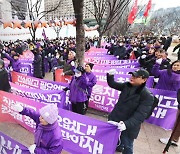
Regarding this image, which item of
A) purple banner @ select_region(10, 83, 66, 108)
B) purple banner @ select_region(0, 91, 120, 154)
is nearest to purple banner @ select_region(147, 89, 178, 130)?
purple banner @ select_region(0, 91, 120, 154)

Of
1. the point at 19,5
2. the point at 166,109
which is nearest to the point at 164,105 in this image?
the point at 166,109

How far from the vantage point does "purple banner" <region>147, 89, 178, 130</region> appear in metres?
4.41

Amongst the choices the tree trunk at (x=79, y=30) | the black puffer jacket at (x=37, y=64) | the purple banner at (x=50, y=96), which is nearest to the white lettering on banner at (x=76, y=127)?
the purple banner at (x=50, y=96)

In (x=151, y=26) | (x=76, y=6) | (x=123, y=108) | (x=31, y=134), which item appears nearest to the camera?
(x=123, y=108)

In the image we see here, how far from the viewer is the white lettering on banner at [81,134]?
3.13 m

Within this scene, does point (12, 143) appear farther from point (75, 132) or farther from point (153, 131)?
point (153, 131)

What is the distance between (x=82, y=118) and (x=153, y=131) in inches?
88.7

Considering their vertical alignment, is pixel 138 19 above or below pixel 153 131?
above

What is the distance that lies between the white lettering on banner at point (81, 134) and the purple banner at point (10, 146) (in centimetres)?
101

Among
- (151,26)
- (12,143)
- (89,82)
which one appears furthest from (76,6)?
(151,26)

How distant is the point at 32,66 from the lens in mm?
8078

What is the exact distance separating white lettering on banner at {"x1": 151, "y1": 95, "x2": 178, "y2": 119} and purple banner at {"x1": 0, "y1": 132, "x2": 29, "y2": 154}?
3.31 meters

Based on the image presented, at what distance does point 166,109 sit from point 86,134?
233cm

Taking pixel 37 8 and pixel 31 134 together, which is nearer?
pixel 31 134
